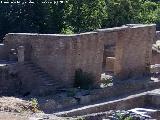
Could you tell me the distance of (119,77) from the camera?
2584 centimetres

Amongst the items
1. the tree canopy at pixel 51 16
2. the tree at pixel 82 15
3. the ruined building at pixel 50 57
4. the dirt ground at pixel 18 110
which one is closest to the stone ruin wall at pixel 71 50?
the ruined building at pixel 50 57

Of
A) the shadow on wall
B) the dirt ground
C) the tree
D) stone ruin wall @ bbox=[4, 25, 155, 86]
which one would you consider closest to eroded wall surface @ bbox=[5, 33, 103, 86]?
stone ruin wall @ bbox=[4, 25, 155, 86]

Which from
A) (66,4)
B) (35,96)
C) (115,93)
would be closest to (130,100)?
(115,93)

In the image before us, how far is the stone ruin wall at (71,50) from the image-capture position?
22.6 metres

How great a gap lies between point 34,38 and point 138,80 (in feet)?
18.8

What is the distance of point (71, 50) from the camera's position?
892 inches

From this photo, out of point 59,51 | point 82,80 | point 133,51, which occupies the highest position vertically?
point 59,51

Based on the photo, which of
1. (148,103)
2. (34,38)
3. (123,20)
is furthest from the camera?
(123,20)

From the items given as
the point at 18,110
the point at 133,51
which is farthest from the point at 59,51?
the point at 133,51

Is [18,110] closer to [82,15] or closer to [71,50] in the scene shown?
[71,50]

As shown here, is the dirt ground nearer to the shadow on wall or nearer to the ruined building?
the ruined building

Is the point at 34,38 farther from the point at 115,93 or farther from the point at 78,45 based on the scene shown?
the point at 115,93

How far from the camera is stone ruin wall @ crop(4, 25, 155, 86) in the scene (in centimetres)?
2256

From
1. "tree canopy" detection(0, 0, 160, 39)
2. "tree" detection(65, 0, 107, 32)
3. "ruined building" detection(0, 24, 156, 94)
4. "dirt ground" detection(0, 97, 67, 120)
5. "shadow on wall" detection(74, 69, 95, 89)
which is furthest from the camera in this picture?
"tree" detection(65, 0, 107, 32)
